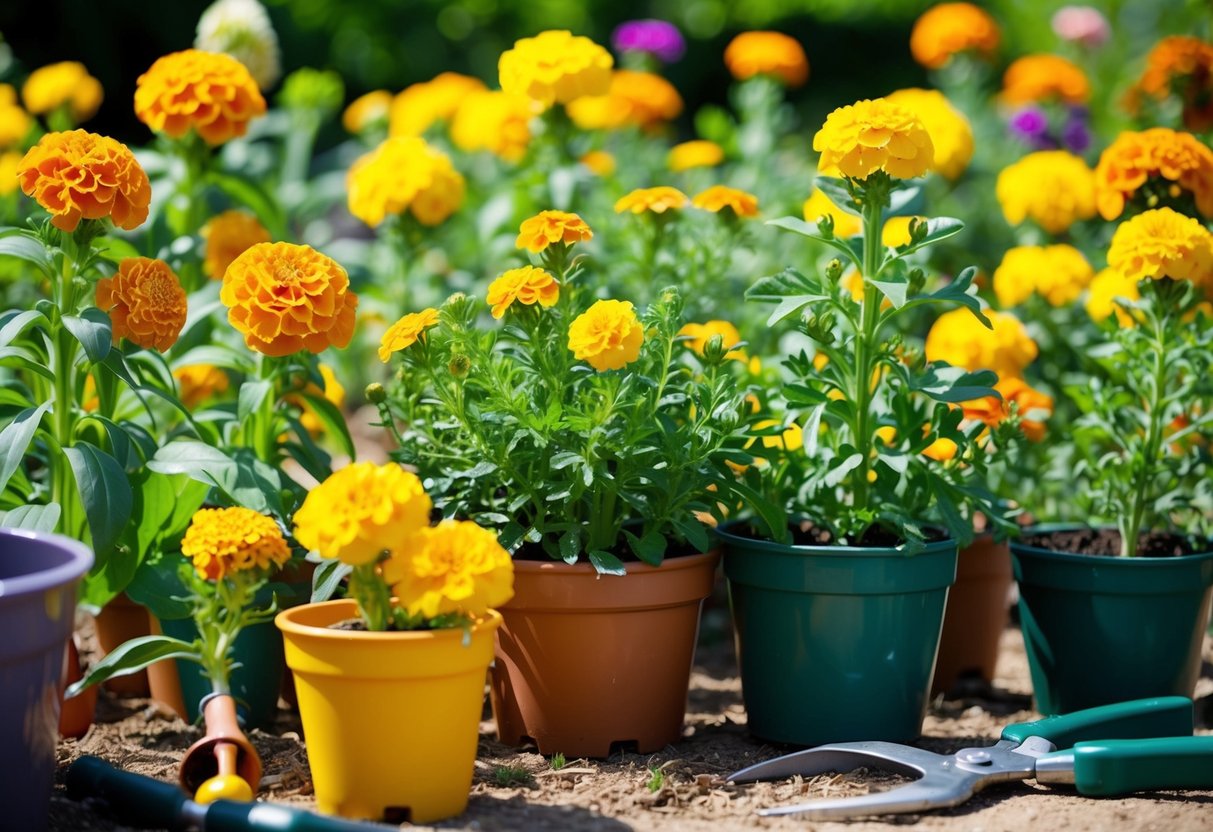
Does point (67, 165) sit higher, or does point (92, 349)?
point (67, 165)

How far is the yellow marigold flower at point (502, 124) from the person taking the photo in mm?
3666

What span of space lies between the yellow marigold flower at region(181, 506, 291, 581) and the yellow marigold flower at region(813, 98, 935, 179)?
1.09 metres

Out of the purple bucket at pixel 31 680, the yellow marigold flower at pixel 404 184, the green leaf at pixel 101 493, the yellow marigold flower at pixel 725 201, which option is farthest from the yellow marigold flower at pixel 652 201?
the purple bucket at pixel 31 680

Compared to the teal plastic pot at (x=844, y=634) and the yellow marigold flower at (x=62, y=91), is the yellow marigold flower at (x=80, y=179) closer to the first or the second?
the teal plastic pot at (x=844, y=634)

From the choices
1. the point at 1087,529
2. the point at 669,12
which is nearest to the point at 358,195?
the point at 1087,529

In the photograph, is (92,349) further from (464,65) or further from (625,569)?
(464,65)

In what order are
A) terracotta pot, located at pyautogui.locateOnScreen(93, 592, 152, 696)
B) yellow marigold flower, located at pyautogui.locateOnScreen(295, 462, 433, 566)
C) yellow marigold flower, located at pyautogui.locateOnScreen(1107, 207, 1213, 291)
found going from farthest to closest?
terracotta pot, located at pyautogui.locateOnScreen(93, 592, 152, 696) → yellow marigold flower, located at pyautogui.locateOnScreen(1107, 207, 1213, 291) → yellow marigold flower, located at pyautogui.locateOnScreen(295, 462, 433, 566)

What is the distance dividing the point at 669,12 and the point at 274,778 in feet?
22.2

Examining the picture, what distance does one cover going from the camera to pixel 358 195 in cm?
313

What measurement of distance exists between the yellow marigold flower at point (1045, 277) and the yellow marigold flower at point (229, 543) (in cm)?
200

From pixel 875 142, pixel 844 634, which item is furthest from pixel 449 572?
pixel 875 142

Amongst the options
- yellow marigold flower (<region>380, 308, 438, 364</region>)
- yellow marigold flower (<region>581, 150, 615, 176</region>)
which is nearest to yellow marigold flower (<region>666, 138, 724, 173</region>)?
yellow marigold flower (<region>581, 150, 615, 176</region>)

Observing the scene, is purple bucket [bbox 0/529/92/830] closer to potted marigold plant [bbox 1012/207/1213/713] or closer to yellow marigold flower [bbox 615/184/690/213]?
yellow marigold flower [bbox 615/184/690/213]

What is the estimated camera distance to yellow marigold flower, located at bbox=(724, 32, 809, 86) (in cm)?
411
